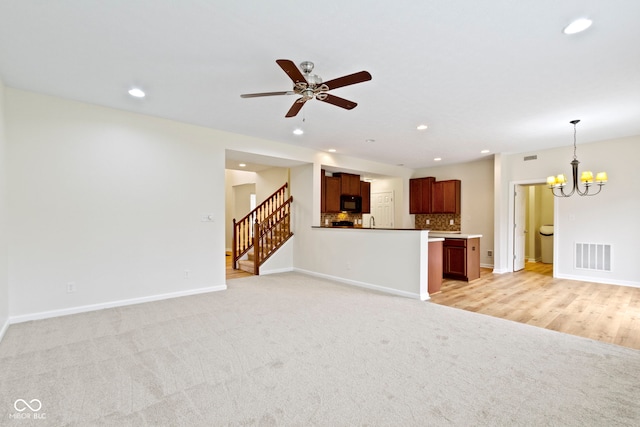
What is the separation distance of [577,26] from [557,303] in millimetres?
3819

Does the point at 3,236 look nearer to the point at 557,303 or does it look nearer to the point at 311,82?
the point at 311,82

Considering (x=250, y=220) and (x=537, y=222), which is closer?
(x=250, y=220)

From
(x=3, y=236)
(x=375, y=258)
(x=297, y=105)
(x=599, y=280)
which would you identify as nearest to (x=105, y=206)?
(x=3, y=236)

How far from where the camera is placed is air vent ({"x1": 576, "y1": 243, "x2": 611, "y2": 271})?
18.8 ft

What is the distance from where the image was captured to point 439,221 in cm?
888

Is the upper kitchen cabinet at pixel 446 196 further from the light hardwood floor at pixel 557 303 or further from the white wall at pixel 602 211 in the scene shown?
the light hardwood floor at pixel 557 303

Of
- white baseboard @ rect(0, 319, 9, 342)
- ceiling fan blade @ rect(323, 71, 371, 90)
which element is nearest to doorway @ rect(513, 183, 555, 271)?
A: ceiling fan blade @ rect(323, 71, 371, 90)

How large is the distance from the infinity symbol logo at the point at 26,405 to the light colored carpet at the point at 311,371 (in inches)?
1.2

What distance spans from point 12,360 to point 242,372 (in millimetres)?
2079

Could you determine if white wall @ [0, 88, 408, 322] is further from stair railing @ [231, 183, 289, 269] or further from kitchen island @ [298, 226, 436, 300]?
stair railing @ [231, 183, 289, 269]

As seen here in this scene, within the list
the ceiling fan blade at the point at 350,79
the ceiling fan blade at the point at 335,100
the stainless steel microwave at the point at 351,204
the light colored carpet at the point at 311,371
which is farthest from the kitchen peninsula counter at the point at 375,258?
the ceiling fan blade at the point at 350,79

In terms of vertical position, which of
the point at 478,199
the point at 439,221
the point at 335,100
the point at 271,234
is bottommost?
the point at 271,234

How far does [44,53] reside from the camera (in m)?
2.79

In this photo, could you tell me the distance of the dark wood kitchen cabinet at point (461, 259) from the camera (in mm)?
6027
